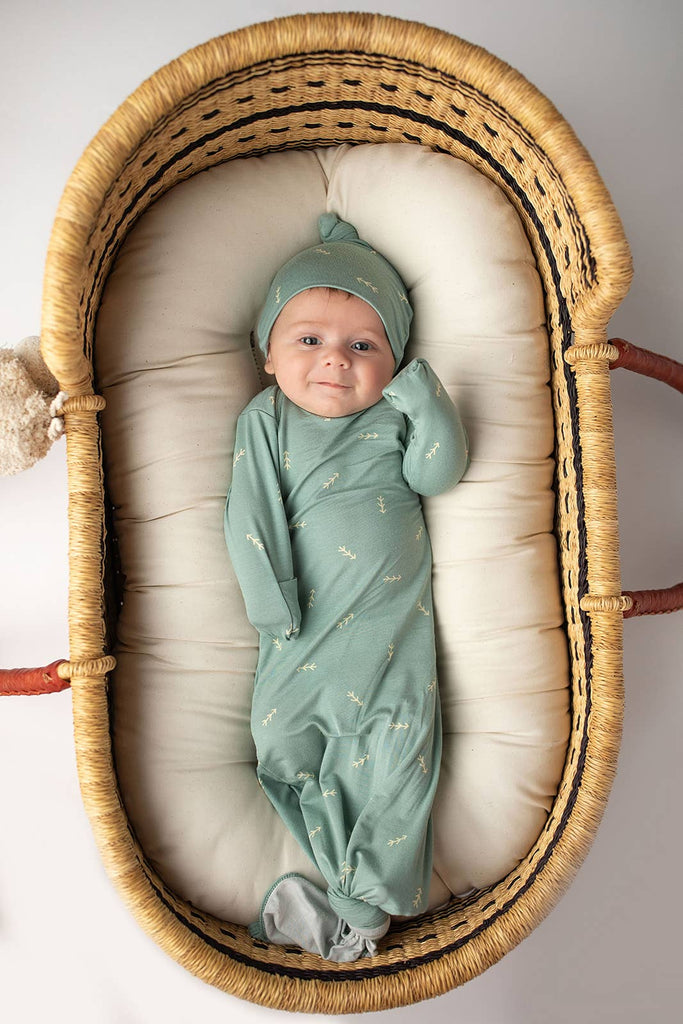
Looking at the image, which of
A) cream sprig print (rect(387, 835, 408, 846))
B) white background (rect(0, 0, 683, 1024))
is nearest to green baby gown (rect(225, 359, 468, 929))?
cream sprig print (rect(387, 835, 408, 846))

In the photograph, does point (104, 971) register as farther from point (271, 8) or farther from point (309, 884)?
point (271, 8)

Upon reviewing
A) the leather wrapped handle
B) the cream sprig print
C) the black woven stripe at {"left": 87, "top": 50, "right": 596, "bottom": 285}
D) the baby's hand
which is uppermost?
the black woven stripe at {"left": 87, "top": 50, "right": 596, "bottom": 285}

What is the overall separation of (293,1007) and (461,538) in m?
0.73

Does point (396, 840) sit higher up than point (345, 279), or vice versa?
point (345, 279)

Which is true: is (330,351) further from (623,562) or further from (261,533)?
(623,562)

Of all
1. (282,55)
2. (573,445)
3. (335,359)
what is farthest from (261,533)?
(282,55)

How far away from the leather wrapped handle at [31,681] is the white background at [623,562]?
0.34m

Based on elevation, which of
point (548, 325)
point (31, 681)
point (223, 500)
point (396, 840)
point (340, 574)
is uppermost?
point (548, 325)

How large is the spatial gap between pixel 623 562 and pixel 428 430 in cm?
58

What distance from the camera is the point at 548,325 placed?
1.46m

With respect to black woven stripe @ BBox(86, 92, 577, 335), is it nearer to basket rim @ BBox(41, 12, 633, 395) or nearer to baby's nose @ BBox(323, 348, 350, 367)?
basket rim @ BBox(41, 12, 633, 395)

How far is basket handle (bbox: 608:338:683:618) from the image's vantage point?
1.37m

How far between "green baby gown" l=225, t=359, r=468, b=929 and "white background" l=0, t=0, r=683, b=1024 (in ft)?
1.44

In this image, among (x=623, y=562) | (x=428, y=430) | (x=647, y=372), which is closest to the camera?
(x=428, y=430)
